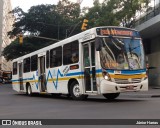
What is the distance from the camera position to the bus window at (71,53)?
16.0m

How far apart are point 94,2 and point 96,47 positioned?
89.1ft

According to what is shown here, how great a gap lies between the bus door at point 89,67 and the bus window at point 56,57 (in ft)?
8.89

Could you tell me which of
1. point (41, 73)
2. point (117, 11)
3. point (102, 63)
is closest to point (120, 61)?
point (102, 63)

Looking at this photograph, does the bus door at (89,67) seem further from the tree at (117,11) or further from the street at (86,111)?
the tree at (117,11)

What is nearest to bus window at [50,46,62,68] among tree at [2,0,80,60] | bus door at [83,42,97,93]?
bus door at [83,42,97,93]

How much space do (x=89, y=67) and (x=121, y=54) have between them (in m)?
1.54

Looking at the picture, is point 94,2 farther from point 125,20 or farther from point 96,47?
point 96,47

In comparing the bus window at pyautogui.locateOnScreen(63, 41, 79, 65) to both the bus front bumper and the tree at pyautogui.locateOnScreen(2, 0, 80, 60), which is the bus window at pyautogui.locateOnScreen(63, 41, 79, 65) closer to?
the bus front bumper

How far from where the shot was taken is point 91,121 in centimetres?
849

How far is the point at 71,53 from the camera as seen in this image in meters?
16.5

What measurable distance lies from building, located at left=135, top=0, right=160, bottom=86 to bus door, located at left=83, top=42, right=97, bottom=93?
Result: 1775 centimetres

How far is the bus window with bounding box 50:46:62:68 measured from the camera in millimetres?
17903

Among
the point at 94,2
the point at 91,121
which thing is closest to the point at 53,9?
the point at 94,2

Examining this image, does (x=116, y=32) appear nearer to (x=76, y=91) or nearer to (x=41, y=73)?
(x=76, y=91)
